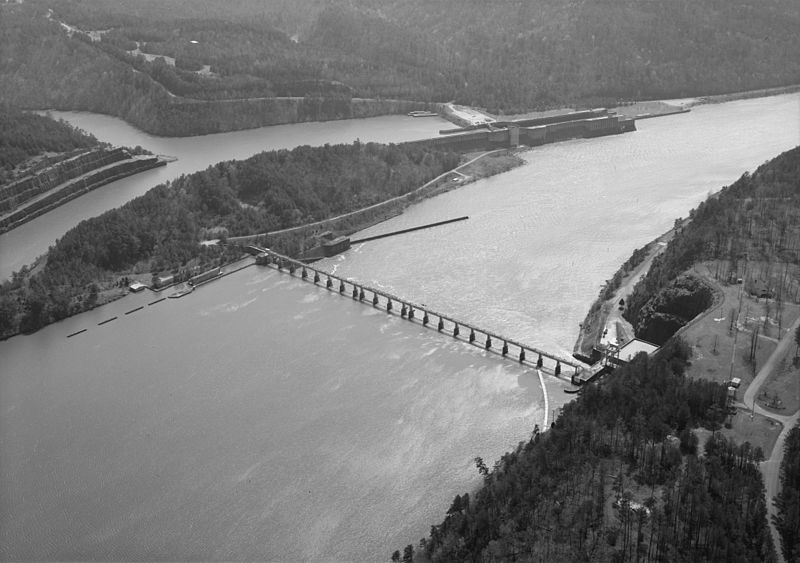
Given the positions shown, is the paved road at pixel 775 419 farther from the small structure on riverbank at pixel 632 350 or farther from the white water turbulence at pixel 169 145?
the white water turbulence at pixel 169 145

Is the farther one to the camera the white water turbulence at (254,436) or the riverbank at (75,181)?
the riverbank at (75,181)

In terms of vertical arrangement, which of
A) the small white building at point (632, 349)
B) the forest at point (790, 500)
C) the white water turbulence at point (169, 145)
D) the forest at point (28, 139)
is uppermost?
the forest at point (28, 139)

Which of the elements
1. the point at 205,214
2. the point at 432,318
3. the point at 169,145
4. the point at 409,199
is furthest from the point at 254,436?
the point at 169,145

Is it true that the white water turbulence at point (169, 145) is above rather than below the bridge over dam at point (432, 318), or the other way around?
above

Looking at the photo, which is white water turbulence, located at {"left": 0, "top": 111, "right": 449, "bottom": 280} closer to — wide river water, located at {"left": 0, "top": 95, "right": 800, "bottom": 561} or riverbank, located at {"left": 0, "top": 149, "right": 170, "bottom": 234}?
riverbank, located at {"left": 0, "top": 149, "right": 170, "bottom": 234}

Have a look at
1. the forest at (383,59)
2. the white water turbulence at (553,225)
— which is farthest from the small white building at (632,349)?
the forest at (383,59)

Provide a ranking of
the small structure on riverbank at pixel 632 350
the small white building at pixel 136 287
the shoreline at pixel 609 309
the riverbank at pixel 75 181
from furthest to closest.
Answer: the riverbank at pixel 75 181 → the small white building at pixel 136 287 → the shoreline at pixel 609 309 → the small structure on riverbank at pixel 632 350
